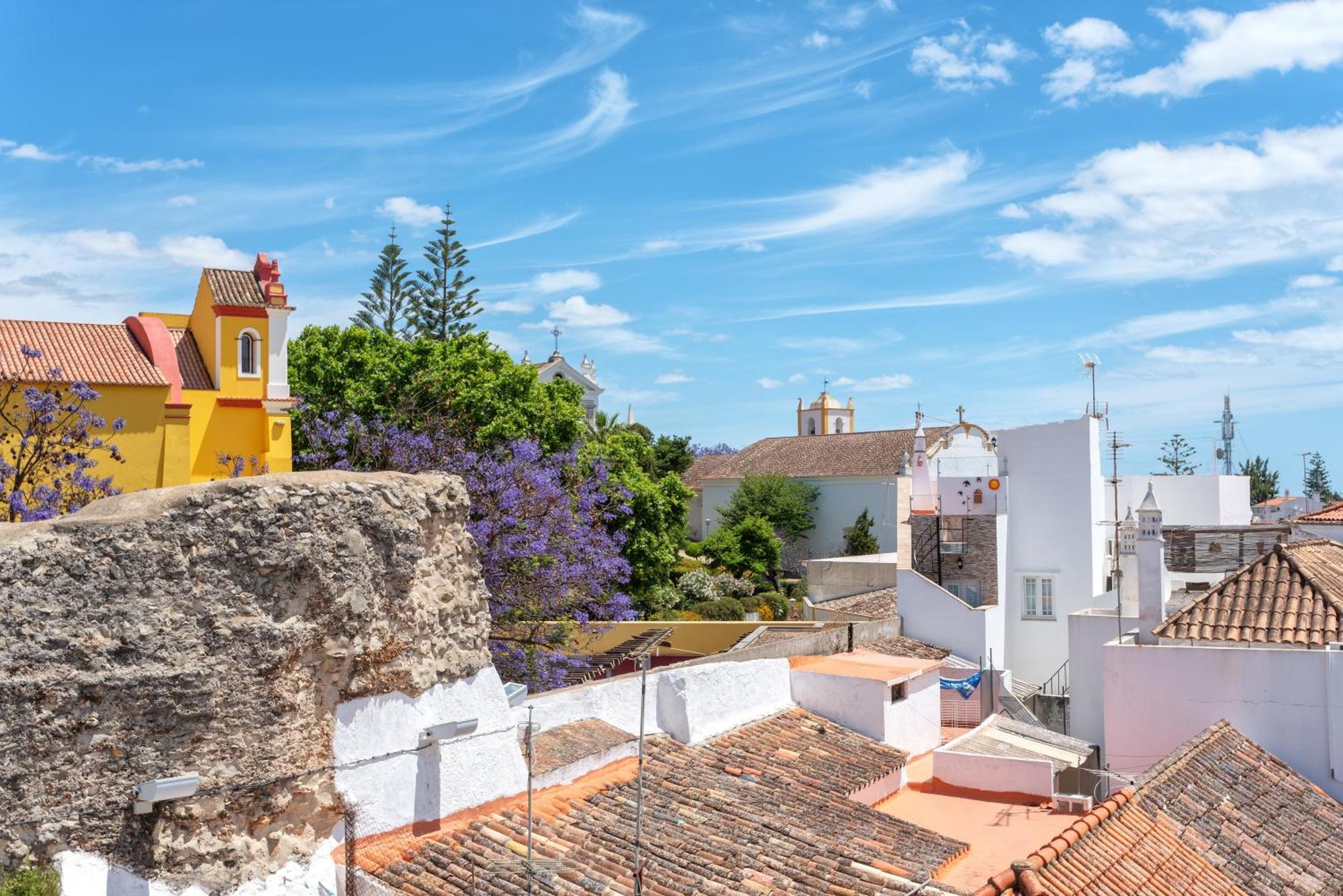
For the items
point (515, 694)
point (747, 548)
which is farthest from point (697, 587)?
point (515, 694)

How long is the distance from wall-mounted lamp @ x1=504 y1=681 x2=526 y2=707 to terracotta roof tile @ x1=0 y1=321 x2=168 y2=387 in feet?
31.3

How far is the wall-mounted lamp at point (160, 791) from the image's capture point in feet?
22.1

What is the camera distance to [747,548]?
128 feet

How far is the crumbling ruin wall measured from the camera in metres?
6.54

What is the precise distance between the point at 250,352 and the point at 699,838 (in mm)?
13295

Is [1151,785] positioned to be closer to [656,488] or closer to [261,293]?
[261,293]

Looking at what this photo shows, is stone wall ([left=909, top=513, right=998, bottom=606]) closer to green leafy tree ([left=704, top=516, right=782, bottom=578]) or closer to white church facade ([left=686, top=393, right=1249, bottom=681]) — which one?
white church facade ([left=686, top=393, right=1249, bottom=681])

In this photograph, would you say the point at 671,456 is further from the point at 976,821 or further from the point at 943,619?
the point at 976,821

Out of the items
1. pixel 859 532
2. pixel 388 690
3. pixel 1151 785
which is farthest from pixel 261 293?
pixel 859 532

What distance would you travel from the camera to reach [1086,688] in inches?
623

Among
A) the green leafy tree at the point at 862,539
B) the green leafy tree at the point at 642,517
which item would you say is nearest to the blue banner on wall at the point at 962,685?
the green leafy tree at the point at 642,517

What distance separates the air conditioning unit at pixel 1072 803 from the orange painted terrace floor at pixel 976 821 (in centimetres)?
14

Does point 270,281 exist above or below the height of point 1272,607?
above

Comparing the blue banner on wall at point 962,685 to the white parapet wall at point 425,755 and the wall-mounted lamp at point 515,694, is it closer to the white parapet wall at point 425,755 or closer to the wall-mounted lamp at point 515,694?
the wall-mounted lamp at point 515,694
